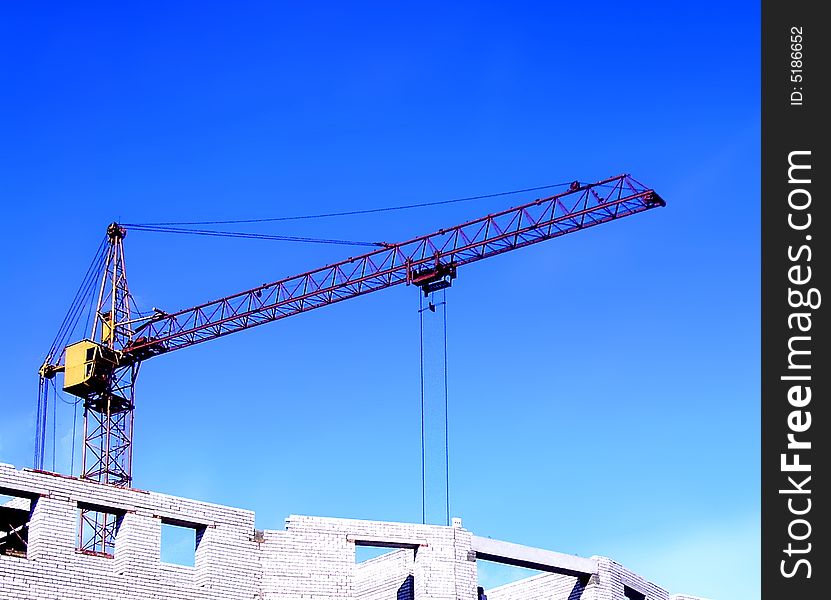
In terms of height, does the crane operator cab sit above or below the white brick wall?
above

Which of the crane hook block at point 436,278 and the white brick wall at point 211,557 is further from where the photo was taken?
the crane hook block at point 436,278
